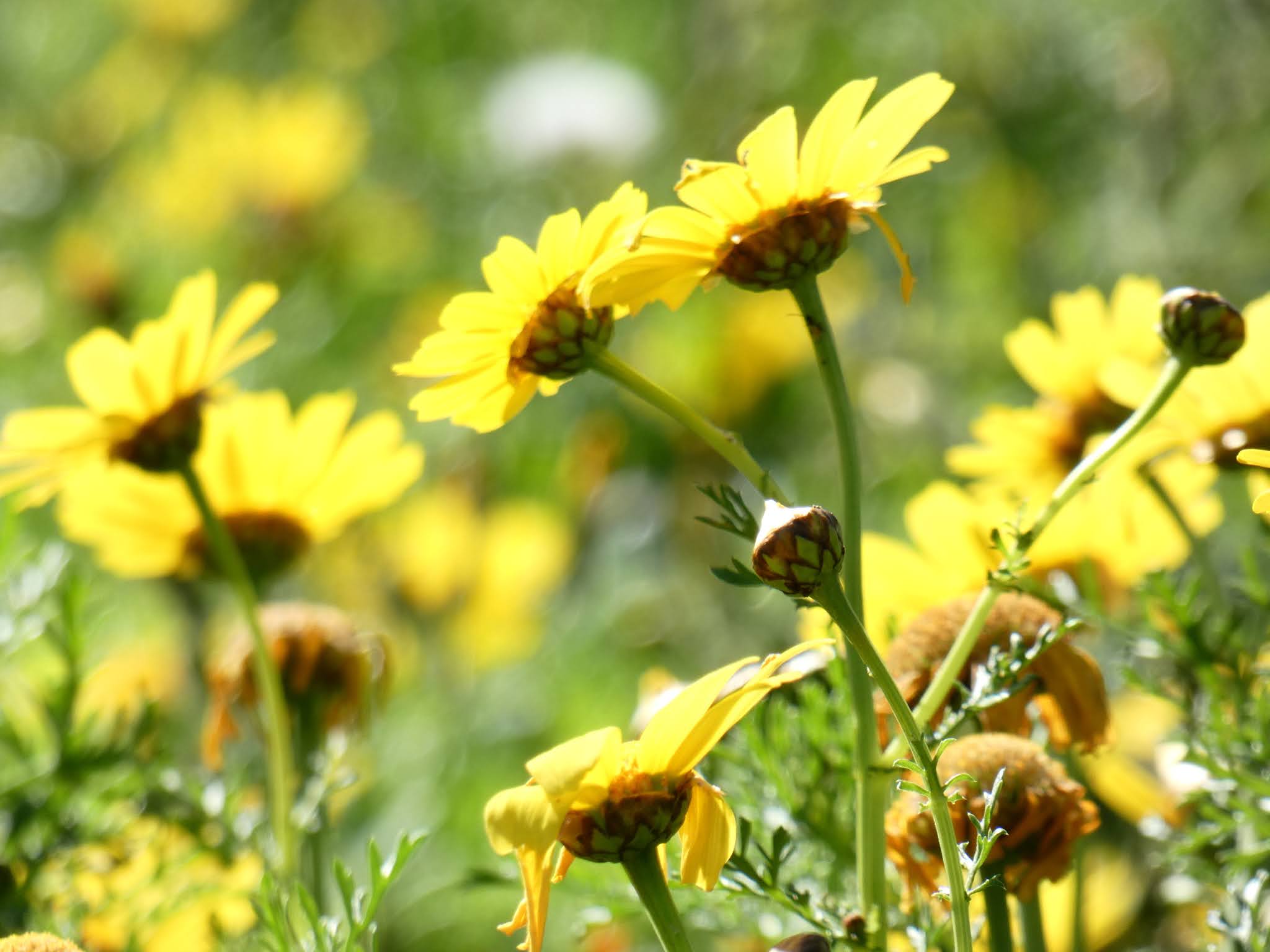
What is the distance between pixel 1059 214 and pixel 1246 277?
0.49 meters

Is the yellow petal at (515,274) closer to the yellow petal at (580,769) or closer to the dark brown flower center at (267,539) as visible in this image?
the yellow petal at (580,769)

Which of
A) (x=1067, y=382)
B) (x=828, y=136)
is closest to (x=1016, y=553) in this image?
(x=828, y=136)

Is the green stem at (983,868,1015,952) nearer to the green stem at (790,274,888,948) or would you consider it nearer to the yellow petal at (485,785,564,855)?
the green stem at (790,274,888,948)

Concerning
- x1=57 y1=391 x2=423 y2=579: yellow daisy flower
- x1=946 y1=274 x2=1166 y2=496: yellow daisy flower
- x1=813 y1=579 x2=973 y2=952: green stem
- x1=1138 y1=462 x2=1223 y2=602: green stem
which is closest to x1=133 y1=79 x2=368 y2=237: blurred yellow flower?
x1=57 y1=391 x2=423 y2=579: yellow daisy flower

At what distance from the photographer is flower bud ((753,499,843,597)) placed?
0.54m

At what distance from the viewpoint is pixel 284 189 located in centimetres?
290

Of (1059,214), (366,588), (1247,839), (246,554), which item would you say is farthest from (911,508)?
(1059,214)

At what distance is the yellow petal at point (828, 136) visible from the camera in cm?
65

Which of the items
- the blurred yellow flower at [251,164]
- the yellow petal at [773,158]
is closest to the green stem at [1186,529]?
the yellow petal at [773,158]

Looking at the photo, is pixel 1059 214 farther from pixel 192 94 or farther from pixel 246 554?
pixel 192 94

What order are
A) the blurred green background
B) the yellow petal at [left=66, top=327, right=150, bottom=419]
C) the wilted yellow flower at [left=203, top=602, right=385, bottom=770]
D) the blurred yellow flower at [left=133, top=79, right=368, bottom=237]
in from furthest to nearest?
the blurred yellow flower at [left=133, top=79, right=368, bottom=237] → the blurred green background → the wilted yellow flower at [left=203, top=602, right=385, bottom=770] → the yellow petal at [left=66, top=327, right=150, bottom=419]

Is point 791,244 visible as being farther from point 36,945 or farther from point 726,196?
point 36,945

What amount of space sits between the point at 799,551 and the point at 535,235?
→ 234 cm

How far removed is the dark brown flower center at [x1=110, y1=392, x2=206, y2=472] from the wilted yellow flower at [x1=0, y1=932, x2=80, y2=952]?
1.19 feet
